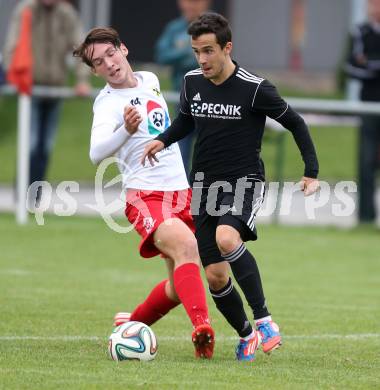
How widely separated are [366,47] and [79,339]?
8.21 metres

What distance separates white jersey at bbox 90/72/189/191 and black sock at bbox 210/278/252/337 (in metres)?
0.77

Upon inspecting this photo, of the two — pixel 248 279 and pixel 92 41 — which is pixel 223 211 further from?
pixel 92 41

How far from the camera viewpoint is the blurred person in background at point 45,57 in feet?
48.2

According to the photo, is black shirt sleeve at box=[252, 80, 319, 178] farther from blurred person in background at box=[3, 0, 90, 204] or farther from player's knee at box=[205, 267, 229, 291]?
blurred person in background at box=[3, 0, 90, 204]

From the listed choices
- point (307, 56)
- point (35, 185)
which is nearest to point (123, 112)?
point (35, 185)

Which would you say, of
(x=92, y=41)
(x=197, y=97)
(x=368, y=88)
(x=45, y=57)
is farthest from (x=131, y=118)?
(x=368, y=88)

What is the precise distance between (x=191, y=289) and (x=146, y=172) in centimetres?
89

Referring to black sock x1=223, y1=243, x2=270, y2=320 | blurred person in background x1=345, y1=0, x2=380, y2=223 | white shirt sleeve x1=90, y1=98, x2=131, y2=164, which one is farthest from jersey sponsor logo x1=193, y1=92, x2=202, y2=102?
blurred person in background x1=345, y1=0, x2=380, y2=223

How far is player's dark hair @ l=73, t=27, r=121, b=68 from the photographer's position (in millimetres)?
7461

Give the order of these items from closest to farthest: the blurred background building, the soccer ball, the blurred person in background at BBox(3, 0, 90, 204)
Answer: the soccer ball
the blurred person in background at BBox(3, 0, 90, 204)
the blurred background building

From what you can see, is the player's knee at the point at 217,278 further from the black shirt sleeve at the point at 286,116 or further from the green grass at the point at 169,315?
the black shirt sleeve at the point at 286,116

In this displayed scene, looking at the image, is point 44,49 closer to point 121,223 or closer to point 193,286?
point 121,223

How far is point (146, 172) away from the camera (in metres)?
7.53

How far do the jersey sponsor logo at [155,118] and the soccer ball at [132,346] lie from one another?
4.56 feet
